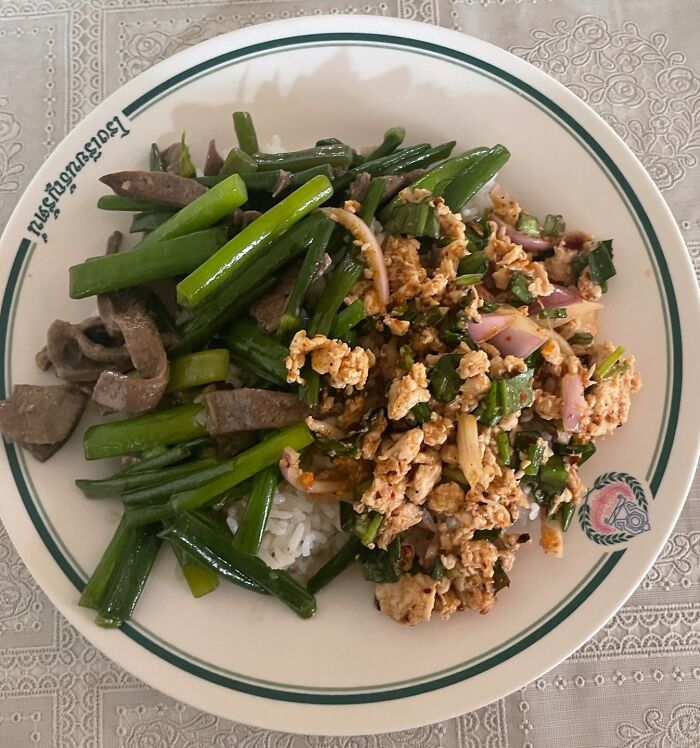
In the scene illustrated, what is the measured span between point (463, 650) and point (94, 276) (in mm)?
1423

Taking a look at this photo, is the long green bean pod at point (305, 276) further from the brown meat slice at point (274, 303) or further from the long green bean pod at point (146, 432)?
the long green bean pod at point (146, 432)

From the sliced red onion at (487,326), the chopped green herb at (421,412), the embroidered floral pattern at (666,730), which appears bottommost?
the embroidered floral pattern at (666,730)

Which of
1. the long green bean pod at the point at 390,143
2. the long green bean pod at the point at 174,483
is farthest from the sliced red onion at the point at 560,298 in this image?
the long green bean pod at the point at 174,483

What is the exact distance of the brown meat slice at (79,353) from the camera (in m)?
1.80

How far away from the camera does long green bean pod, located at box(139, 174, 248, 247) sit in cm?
172

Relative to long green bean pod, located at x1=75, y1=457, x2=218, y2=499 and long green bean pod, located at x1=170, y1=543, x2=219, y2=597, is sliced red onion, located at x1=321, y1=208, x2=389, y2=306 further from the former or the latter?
long green bean pod, located at x1=170, y1=543, x2=219, y2=597

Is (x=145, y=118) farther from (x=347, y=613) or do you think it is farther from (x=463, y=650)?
(x=463, y=650)

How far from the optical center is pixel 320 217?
1740 millimetres

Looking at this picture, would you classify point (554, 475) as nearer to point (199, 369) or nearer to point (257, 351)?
point (257, 351)

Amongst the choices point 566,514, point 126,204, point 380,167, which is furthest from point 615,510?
point 126,204

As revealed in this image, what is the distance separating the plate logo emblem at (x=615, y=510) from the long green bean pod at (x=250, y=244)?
112 cm

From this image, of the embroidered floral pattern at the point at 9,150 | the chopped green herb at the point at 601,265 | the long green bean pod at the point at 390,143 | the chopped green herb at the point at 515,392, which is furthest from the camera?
the embroidered floral pattern at the point at 9,150

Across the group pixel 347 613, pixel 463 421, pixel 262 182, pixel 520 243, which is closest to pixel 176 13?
pixel 262 182

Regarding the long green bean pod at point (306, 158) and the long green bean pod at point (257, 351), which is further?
the long green bean pod at point (306, 158)
